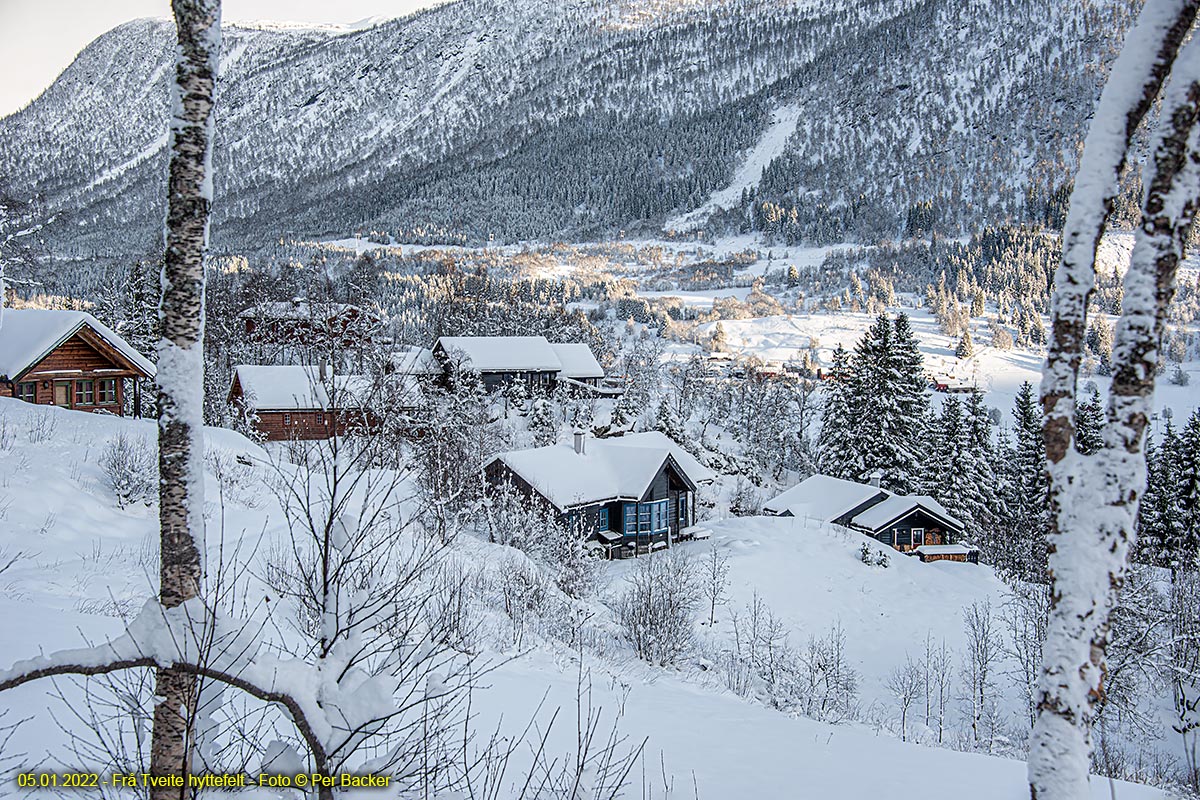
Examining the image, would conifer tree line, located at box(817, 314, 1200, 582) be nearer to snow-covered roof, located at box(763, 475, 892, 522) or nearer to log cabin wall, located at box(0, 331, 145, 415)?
snow-covered roof, located at box(763, 475, 892, 522)

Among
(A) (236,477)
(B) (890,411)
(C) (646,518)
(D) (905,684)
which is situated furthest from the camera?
(B) (890,411)

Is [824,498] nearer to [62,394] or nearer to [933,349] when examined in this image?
[62,394]

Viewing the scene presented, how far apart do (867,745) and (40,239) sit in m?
32.8

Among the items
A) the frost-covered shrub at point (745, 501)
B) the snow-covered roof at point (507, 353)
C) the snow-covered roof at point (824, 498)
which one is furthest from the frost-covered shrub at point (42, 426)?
the snow-covered roof at point (507, 353)

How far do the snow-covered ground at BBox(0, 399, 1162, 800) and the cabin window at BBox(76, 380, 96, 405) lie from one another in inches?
403

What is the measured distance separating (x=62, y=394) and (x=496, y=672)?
2633 centimetres

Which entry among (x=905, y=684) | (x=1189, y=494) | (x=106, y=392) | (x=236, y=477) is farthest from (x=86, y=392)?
(x=1189, y=494)

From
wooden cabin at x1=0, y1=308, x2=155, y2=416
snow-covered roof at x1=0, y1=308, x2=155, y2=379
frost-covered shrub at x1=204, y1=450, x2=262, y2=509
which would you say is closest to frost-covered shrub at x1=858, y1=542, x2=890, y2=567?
frost-covered shrub at x1=204, y1=450, x2=262, y2=509

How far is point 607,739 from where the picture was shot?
24.4ft

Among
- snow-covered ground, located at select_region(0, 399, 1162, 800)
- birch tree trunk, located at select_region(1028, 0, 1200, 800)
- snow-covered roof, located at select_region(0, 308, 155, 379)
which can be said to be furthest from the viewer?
snow-covered roof, located at select_region(0, 308, 155, 379)

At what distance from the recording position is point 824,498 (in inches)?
1508

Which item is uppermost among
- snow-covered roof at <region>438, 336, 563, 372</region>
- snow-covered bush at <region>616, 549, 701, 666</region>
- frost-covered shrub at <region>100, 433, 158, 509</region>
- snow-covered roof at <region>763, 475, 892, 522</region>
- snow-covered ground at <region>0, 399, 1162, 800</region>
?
snow-covered roof at <region>438, 336, 563, 372</region>

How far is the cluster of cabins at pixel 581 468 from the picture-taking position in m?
24.8

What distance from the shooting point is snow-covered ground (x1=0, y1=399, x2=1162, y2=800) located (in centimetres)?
634
